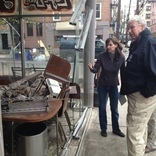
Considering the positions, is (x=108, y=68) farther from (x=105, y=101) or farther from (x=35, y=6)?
(x=35, y=6)

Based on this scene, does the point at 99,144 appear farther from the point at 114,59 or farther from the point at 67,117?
the point at 114,59

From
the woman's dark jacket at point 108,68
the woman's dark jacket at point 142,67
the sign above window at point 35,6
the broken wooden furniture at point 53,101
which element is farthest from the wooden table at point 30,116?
the sign above window at point 35,6

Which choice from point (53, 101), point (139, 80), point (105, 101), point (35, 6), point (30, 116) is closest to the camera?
point (30, 116)

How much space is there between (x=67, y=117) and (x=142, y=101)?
1174 mm

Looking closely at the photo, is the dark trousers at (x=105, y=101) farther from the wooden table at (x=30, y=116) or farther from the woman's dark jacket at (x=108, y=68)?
the wooden table at (x=30, y=116)

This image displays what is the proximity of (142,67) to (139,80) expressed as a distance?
0.53 feet

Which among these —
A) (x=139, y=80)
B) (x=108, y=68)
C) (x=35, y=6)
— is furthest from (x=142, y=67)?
(x=35, y=6)

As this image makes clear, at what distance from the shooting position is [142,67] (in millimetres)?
2631

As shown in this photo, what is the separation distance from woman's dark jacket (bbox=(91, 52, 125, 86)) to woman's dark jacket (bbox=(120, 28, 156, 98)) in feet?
2.66

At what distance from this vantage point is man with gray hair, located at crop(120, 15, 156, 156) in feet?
8.39

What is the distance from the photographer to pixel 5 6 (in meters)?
5.04

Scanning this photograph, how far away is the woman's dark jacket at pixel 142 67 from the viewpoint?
8.31 feet

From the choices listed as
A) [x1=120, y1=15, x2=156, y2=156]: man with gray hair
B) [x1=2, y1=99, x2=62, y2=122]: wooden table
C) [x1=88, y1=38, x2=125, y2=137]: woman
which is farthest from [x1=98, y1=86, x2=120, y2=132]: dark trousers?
[x1=2, y1=99, x2=62, y2=122]: wooden table

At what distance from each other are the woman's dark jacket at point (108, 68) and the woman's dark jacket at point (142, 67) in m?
0.81
